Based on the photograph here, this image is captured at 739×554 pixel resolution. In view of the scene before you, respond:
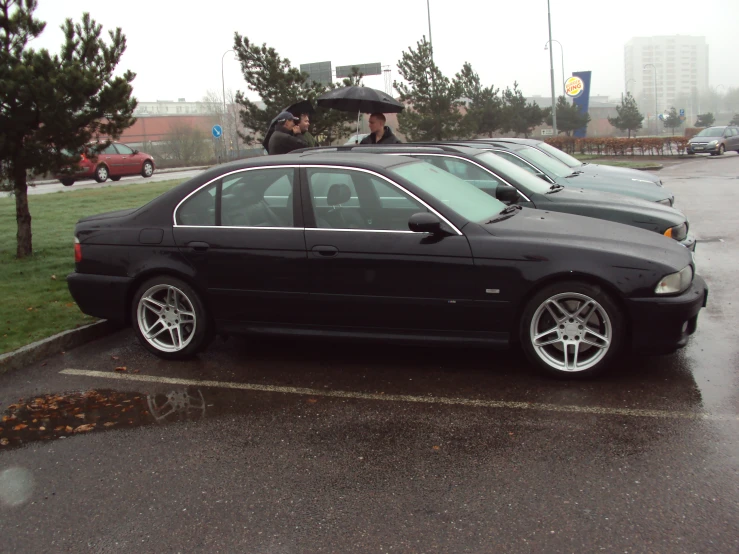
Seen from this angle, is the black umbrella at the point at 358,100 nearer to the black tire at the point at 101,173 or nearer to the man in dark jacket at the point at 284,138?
the man in dark jacket at the point at 284,138

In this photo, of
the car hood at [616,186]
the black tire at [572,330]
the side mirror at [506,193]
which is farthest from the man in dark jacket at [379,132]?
the black tire at [572,330]

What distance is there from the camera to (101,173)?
99.6 feet

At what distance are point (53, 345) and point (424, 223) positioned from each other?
351 cm

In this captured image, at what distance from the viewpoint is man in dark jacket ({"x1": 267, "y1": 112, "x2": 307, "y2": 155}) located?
9680 millimetres

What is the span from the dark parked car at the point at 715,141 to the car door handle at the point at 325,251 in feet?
119

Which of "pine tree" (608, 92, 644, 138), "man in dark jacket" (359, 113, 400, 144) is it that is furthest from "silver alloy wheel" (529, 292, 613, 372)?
"pine tree" (608, 92, 644, 138)

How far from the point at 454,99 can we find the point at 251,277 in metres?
27.2

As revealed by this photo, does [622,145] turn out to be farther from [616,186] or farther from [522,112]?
[616,186]

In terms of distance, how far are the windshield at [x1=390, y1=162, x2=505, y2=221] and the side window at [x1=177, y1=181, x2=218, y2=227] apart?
148cm

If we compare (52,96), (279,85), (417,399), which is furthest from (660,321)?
(279,85)

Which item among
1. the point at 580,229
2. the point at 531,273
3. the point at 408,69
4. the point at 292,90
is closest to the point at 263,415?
the point at 531,273

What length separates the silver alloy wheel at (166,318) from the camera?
5961 mm

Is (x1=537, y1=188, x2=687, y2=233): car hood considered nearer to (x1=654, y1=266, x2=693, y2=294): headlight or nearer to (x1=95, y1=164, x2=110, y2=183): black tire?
(x1=654, y1=266, x2=693, y2=294): headlight

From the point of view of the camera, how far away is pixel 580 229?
17.7ft
